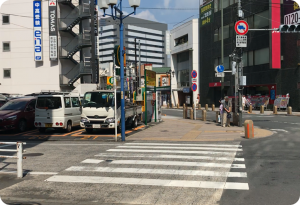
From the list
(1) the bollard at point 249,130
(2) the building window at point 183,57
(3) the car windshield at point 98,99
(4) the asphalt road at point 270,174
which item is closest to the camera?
(4) the asphalt road at point 270,174

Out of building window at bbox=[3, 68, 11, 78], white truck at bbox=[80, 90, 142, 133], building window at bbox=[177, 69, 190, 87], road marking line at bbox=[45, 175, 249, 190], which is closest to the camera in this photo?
road marking line at bbox=[45, 175, 249, 190]

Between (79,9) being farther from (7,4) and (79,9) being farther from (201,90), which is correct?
(201,90)

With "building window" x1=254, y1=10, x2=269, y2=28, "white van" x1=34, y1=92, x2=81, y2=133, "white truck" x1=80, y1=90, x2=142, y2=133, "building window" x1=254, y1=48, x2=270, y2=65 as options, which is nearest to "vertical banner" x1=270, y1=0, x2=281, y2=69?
"building window" x1=254, y1=10, x2=269, y2=28

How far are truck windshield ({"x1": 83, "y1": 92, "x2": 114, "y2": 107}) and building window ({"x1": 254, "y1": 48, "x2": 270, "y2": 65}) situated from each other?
82.7ft

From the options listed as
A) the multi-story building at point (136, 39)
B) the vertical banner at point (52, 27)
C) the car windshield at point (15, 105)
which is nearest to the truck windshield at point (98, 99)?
the car windshield at point (15, 105)

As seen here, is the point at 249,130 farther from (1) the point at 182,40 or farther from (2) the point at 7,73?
(1) the point at 182,40

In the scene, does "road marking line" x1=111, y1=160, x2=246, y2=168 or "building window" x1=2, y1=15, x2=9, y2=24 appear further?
"building window" x1=2, y1=15, x2=9, y2=24

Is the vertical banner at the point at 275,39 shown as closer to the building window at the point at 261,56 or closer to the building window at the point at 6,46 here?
the building window at the point at 261,56

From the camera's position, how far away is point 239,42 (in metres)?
17.7

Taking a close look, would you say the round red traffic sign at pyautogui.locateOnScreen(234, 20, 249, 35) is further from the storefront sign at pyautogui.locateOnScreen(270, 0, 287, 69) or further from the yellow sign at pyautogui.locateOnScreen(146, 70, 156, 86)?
the storefront sign at pyautogui.locateOnScreen(270, 0, 287, 69)

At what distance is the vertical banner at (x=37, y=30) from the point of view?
116 feet

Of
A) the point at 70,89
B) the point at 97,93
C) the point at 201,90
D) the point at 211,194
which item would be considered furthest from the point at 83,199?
the point at 201,90

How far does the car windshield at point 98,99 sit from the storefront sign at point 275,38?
933 inches

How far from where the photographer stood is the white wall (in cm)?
3675
